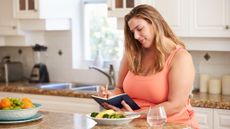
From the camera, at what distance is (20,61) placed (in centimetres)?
518

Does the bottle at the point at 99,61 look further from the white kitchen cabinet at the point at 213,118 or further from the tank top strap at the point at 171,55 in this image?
the tank top strap at the point at 171,55

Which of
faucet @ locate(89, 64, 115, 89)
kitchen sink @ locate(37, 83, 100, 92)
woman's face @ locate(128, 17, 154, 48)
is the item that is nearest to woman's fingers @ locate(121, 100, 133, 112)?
woman's face @ locate(128, 17, 154, 48)

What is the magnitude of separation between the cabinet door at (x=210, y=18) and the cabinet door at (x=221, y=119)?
0.61 metres

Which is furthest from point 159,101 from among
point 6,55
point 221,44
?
point 6,55

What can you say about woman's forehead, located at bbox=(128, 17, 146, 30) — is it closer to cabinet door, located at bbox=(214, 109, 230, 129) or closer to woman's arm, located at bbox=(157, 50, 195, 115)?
woman's arm, located at bbox=(157, 50, 195, 115)

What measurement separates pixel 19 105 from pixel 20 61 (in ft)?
8.83

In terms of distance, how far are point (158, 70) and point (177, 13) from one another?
1352 mm

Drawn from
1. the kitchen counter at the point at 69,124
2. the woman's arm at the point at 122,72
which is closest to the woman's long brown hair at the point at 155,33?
the woman's arm at the point at 122,72

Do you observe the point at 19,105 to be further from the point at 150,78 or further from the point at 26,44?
the point at 26,44

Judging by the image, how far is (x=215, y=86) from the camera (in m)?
3.86

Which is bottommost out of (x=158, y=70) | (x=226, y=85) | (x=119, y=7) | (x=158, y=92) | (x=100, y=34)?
(x=226, y=85)

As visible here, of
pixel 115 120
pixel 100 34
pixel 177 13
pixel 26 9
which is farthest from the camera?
pixel 100 34

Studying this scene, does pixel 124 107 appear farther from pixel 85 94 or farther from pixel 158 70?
pixel 85 94

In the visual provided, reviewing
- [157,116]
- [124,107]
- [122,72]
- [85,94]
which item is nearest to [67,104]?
[85,94]
